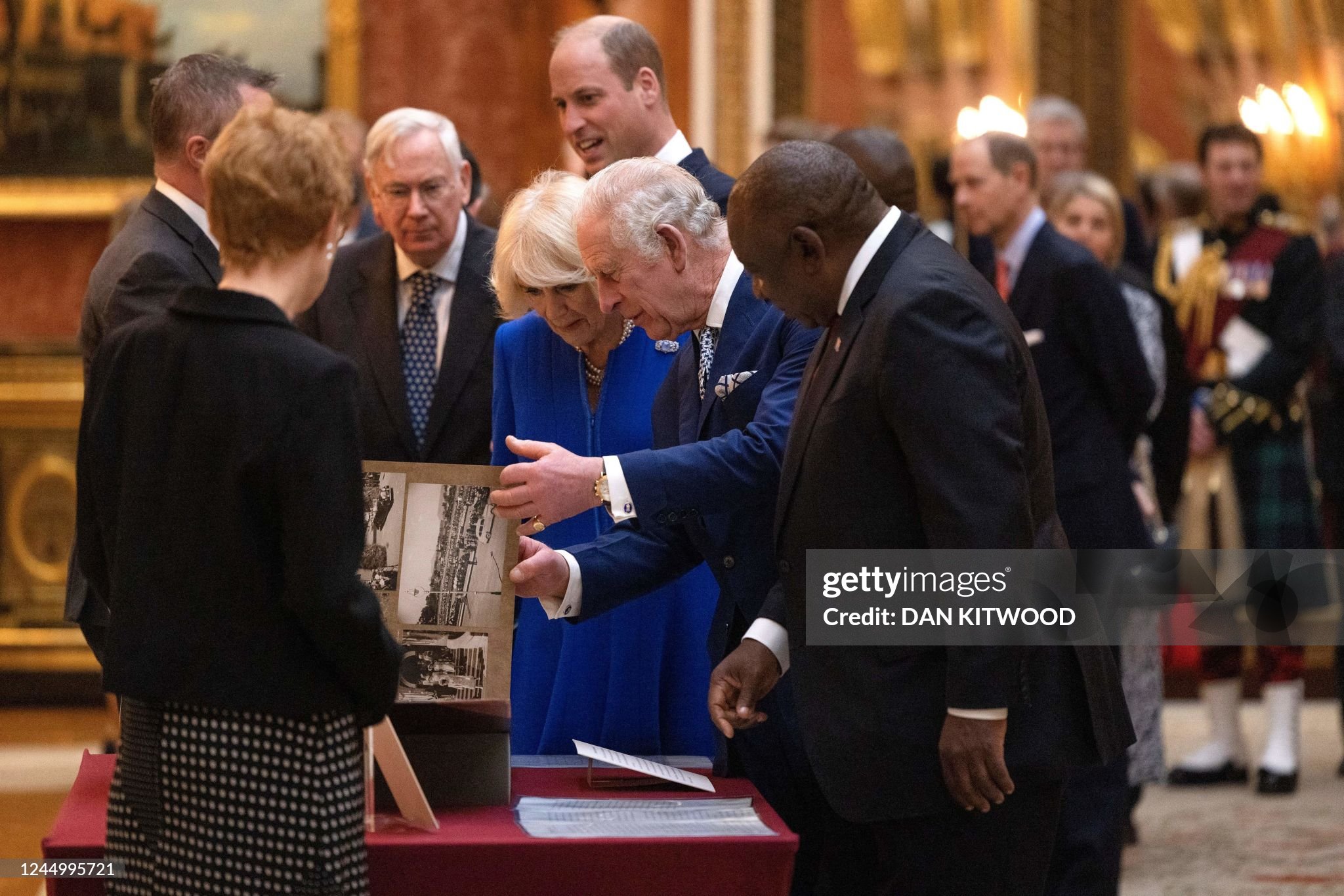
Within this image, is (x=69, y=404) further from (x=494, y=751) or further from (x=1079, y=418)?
(x=494, y=751)

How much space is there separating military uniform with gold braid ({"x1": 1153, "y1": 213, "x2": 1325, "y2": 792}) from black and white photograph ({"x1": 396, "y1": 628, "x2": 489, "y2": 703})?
4.15 metres

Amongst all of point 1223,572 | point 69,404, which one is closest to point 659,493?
point 1223,572

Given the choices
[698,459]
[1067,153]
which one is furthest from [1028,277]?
[698,459]

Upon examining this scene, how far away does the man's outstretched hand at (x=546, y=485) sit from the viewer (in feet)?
8.41

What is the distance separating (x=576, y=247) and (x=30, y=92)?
5.07 m

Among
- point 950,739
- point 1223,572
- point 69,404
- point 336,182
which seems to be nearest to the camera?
point 336,182

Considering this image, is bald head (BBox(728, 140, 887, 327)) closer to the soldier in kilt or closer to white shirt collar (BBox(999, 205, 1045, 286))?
white shirt collar (BBox(999, 205, 1045, 286))

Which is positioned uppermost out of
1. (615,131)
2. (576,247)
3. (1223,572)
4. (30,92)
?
(30,92)

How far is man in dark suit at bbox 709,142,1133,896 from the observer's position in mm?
2383

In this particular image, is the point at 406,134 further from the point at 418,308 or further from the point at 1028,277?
the point at 1028,277

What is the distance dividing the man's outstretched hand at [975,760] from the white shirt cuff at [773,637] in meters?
0.37

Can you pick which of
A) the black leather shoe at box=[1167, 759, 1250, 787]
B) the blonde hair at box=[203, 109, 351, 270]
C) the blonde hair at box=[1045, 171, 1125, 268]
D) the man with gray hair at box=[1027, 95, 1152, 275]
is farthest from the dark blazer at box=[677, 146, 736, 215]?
the black leather shoe at box=[1167, 759, 1250, 787]

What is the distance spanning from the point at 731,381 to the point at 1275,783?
3.68 meters

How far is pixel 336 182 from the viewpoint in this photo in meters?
2.13
